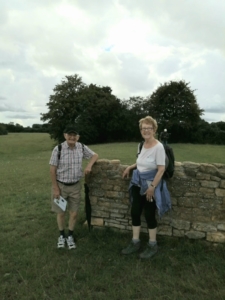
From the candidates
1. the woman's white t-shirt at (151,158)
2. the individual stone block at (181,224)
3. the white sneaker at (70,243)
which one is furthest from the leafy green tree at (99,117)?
the woman's white t-shirt at (151,158)

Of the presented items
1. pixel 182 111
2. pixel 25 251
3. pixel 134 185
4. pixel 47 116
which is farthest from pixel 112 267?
pixel 47 116

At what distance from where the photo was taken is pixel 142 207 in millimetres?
4953

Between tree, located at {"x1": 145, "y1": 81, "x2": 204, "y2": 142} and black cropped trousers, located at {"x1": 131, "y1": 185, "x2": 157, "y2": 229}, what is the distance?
115ft

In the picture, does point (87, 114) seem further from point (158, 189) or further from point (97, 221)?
point (158, 189)

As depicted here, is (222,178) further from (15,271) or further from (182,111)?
(182,111)

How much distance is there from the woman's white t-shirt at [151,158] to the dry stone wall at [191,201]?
0.79 m

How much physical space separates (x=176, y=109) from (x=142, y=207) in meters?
37.8

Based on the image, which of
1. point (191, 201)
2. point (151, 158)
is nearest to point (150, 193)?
point (151, 158)

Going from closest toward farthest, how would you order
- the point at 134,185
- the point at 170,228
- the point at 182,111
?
1. the point at 134,185
2. the point at 170,228
3. the point at 182,111

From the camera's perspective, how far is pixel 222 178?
4953 millimetres

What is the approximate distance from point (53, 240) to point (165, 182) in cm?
253

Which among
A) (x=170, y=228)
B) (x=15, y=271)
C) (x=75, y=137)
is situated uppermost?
(x=75, y=137)

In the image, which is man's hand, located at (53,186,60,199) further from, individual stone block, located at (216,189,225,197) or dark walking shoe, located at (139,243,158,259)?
individual stone block, located at (216,189,225,197)

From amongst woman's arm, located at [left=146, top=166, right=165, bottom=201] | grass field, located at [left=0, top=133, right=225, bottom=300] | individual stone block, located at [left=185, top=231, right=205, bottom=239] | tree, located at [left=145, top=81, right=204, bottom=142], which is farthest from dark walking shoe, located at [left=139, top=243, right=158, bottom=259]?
tree, located at [left=145, top=81, right=204, bottom=142]
